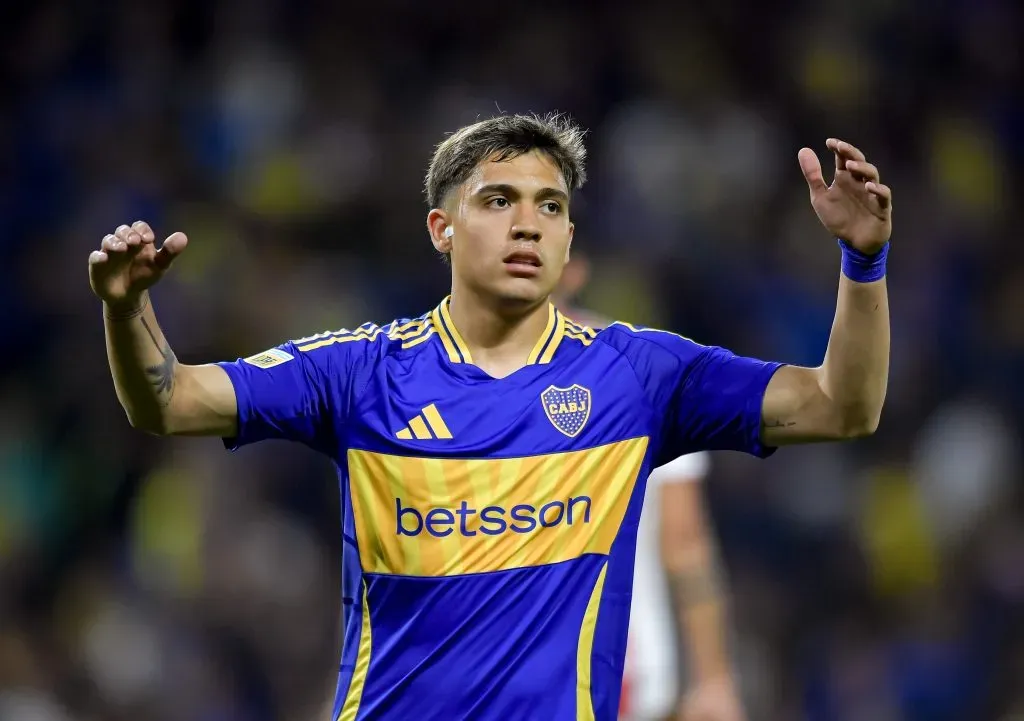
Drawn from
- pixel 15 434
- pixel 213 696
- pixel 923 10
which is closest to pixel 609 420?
pixel 213 696

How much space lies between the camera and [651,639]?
18.4ft

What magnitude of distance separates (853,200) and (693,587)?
2515mm

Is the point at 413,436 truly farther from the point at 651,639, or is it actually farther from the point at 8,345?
the point at 8,345

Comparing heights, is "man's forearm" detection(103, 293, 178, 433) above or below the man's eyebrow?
below

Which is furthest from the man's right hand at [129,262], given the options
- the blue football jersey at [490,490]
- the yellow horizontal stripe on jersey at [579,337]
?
the yellow horizontal stripe on jersey at [579,337]

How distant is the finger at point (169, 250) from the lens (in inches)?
124

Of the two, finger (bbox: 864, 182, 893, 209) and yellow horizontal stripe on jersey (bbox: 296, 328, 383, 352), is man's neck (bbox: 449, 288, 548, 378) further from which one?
finger (bbox: 864, 182, 893, 209)

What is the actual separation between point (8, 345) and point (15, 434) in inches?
23.4

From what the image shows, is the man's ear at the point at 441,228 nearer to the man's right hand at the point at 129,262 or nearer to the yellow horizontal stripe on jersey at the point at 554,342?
the yellow horizontal stripe on jersey at the point at 554,342

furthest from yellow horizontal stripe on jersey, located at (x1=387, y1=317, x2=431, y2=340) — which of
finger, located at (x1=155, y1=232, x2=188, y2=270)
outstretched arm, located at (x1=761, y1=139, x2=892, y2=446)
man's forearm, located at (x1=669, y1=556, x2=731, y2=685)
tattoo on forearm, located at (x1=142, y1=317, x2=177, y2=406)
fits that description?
man's forearm, located at (x1=669, y1=556, x2=731, y2=685)

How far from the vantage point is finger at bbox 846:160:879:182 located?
3.24m

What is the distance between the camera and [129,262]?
3.22 metres

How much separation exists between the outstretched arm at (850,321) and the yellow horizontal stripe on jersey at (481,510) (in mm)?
487

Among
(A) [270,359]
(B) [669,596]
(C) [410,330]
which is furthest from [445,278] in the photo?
(A) [270,359]
